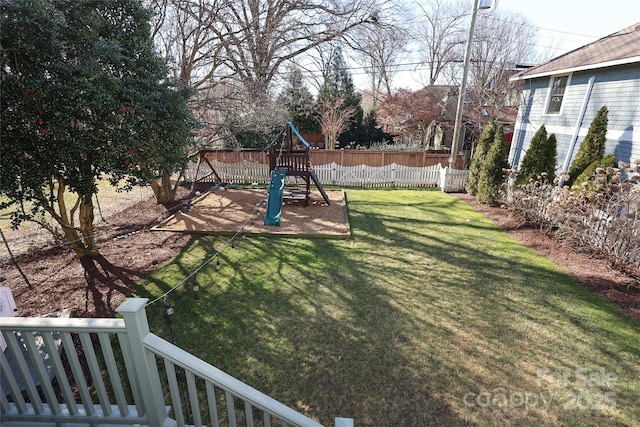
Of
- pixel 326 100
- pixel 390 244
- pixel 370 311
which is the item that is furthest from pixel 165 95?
pixel 326 100

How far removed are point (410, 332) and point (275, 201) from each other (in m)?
4.77

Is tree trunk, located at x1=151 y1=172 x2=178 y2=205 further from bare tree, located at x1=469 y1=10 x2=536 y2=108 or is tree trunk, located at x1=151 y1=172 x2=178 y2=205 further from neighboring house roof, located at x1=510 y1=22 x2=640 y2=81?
bare tree, located at x1=469 y1=10 x2=536 y2=108

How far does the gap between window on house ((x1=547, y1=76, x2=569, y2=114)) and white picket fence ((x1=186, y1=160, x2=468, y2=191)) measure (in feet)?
12.7

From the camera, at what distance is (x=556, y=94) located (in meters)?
9.47

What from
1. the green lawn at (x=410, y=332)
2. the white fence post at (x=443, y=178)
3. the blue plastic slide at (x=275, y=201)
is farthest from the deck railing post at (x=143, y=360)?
the white fence post at (x=443, y=178)

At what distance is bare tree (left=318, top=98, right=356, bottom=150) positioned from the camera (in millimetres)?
17562

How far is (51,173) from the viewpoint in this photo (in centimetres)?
404

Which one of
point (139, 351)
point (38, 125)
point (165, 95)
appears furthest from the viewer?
point (165, 95)

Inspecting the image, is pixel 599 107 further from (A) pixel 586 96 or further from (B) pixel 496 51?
(B) pixel 496 51

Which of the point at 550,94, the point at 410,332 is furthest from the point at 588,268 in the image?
the point at 550,94

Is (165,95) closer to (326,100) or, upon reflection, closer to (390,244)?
(390,244)

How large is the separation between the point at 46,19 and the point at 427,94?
1910 centimetres

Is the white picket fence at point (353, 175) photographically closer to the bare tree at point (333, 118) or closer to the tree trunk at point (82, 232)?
the bare tree at point (333, 118)

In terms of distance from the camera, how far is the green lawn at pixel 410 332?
2922mm
